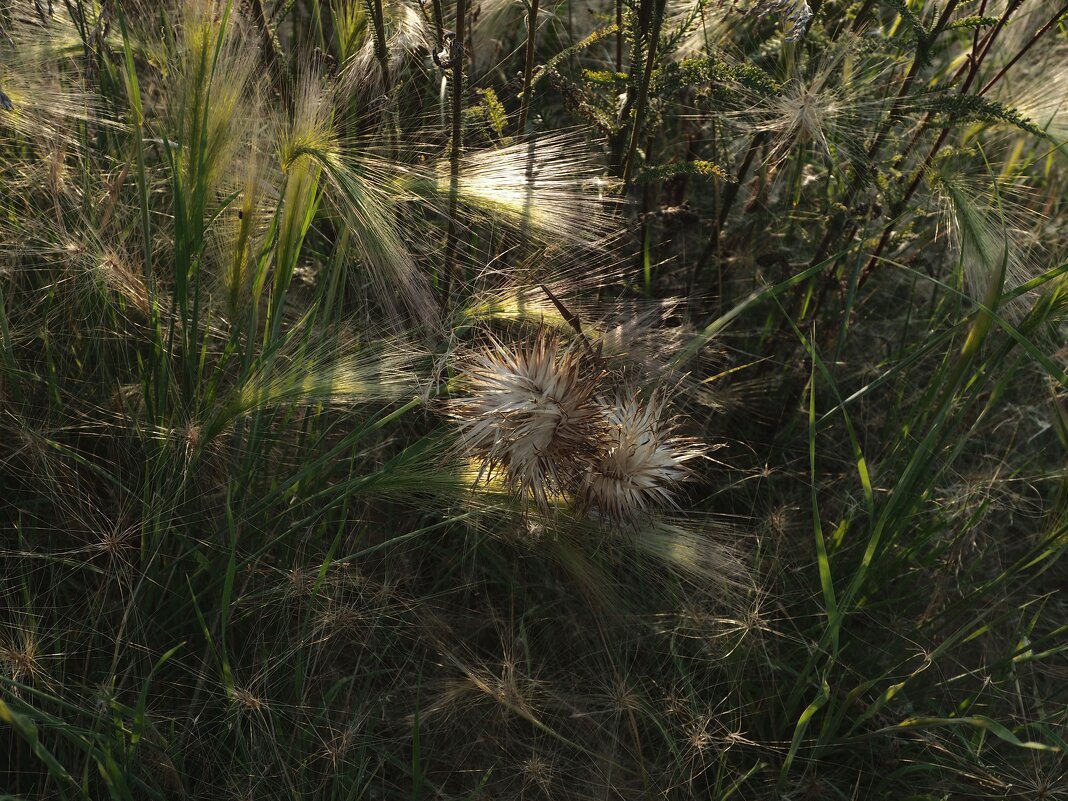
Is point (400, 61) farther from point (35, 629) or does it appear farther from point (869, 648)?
point (869, 648)

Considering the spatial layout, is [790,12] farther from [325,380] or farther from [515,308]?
[325,380]

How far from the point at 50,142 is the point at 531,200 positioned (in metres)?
0.83

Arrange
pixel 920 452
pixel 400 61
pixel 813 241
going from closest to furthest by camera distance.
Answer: pixel 920 452, pixel 400 61, pixel 813 241

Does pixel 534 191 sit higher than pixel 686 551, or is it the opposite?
pixel 534 191

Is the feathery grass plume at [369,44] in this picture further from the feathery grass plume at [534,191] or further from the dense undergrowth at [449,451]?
the feathery grass plume at [534,191]

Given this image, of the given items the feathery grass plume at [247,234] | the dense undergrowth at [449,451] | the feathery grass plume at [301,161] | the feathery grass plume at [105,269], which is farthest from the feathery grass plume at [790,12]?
the feathery grass plume at [105,269]

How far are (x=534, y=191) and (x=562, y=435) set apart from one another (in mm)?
418

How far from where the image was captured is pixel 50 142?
1.62 m

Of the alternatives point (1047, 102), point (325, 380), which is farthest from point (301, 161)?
point (1047, 102)

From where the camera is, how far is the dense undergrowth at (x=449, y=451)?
1406mm

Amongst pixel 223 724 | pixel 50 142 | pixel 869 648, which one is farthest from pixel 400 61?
pixel 869 648

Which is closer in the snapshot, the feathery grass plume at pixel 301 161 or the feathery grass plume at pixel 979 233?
the feathery grass plume at pixel 301 161

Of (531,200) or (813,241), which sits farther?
(813,241)

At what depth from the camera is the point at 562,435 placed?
1283 mm
